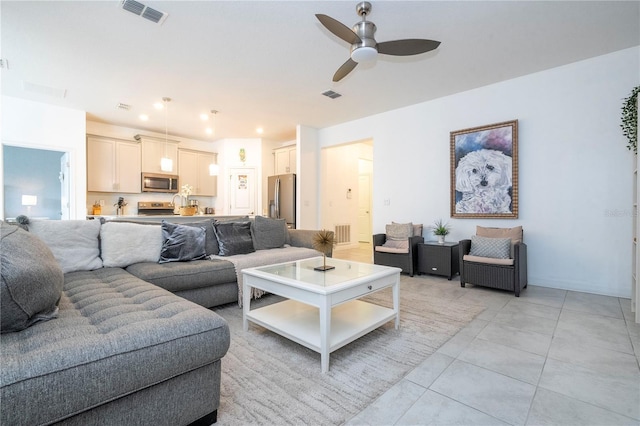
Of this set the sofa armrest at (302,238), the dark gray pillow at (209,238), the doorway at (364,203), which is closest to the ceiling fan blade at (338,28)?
the sofa armrest at (302,238)

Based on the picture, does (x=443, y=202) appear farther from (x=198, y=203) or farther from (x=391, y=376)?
(x=198, y=203)

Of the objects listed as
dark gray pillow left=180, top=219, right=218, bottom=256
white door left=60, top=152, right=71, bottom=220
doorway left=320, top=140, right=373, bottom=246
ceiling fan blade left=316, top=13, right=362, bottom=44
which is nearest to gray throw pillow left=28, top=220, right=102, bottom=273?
dark gray pillow left=180, top=219, right=218, bottom=256

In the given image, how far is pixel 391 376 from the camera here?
1720 mm

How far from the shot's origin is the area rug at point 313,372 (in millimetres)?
1416

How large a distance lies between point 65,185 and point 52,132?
2.98ft

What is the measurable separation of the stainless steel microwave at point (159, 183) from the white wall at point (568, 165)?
5.52 metres

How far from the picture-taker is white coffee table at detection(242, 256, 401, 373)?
1797 millimetres

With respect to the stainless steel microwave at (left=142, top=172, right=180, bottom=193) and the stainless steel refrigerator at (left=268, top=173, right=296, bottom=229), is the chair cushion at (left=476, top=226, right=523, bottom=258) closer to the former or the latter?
the stainless steel refrigerator at (left=268, top=173, right=296, bottom=229)

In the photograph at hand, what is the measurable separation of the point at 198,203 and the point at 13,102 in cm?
360

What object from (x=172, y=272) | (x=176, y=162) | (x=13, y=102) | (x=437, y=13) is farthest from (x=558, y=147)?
(x=13, y=102)

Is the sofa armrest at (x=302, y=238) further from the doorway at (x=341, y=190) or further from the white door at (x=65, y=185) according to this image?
the white door at (x=65, y=185)

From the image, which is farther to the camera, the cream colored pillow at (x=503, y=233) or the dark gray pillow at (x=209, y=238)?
the cream colored pillow at (x=503, y=233)

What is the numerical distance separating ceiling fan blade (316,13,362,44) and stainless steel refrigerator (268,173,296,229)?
13.2 feet

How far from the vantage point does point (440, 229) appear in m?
4.29
